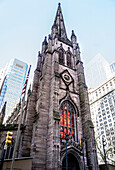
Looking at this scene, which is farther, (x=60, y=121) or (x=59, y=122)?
(x=60, y=121)

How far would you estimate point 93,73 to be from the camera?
11462cm

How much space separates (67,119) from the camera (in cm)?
2231

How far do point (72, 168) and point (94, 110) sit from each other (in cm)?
5276

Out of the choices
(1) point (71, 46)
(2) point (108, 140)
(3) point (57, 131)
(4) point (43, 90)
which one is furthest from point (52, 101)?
(2) point (108, 140)

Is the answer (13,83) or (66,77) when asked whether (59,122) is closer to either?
(66,77)

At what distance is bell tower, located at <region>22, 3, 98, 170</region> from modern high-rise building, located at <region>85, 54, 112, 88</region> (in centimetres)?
7759

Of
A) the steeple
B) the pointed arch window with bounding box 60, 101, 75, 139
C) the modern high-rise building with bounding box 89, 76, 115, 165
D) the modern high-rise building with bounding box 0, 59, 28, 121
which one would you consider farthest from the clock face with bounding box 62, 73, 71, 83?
the modern high-rise building with bounding box 0, 59, 28, 121

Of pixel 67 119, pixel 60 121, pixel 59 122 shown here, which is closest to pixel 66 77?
pixel 67 119

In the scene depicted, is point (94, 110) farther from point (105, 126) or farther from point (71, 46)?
point (71, 46)

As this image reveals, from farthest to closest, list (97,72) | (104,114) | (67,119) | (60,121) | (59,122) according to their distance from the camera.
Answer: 1. (97,72)
2. (104,114)
3. (67,119)
4. (60,121)
5. (59,122)

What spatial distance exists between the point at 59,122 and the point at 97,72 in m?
98.3

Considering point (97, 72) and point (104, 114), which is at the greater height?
point (97, 72)

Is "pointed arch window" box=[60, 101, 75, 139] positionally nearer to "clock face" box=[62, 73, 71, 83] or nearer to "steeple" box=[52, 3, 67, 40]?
"clock face" box=[62, 73, 71, 83]

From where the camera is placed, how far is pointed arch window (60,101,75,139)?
21.1 meters
